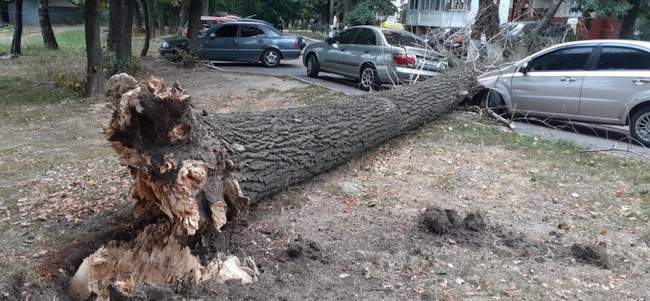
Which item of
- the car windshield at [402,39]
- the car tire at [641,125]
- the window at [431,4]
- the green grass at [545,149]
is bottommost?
the green grass at [545,149]

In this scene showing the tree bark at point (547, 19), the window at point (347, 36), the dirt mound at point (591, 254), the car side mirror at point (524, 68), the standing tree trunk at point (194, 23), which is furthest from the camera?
the standing tree trunk at point (194, 23)

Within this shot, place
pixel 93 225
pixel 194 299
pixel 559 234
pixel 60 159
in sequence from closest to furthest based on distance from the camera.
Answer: pixel 194 299 → pixel 93 225 → pixel 559 234 → pixel 60 159

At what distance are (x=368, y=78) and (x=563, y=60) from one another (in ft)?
15.9

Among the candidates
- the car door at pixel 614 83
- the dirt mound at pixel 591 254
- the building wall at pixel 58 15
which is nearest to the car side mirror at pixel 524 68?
the car door at pixel 614 83

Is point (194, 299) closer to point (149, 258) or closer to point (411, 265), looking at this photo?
point (149, 258)

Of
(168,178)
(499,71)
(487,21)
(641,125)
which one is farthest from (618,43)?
(168,178)

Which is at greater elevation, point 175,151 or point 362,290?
point 175,151

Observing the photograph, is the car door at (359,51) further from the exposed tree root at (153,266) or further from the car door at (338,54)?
the exposed tree root at (153,266)

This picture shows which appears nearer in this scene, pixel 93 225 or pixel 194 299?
pixel 194 299

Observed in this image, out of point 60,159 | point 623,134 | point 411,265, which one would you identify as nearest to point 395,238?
point 411,265

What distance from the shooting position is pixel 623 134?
9.70 metres

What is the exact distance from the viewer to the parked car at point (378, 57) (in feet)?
39.1

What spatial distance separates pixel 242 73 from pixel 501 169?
1111cm

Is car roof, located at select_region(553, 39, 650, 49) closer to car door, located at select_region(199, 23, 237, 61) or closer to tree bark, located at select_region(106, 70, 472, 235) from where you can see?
tree bark, located at select_region(106, 70, 472, 235)
